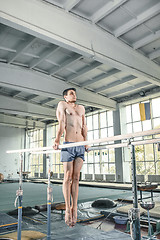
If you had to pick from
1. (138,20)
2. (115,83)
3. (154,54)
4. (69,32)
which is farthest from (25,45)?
(115,83)

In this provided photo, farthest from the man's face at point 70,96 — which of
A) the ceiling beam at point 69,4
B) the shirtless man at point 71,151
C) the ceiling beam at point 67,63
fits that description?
the ceiling beam at point 67,63

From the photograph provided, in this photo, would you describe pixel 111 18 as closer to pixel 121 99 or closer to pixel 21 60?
pixel 21 60

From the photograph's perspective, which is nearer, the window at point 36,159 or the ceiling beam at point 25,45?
the ceiling beam at point 25,45

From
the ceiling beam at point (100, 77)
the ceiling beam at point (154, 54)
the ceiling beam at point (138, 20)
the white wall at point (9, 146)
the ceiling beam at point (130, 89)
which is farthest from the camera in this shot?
the white wall at point (9, 146)

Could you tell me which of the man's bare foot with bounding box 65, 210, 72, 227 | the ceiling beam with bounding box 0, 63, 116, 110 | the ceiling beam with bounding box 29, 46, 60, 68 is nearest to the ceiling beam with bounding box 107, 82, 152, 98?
the ceiling beam with bounding box 0, 63, 116, 110

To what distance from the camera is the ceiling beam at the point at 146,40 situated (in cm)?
827

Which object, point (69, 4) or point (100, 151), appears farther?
point (100, 151)

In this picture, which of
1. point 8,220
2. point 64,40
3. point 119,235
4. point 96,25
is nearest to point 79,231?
point 119,235

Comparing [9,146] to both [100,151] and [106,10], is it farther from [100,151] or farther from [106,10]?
[106,10]

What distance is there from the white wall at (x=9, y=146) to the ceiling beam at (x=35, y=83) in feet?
46.9

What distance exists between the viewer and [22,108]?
15.3m

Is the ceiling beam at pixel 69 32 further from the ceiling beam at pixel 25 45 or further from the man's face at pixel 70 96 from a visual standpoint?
the man's face at pixel 70 96

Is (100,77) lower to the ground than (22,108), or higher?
higher

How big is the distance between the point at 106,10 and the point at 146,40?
2.56 meters
